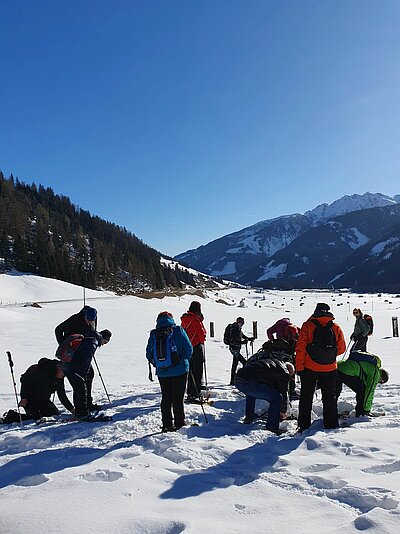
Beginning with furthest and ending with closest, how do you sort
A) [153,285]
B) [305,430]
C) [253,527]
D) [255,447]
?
[153,285]
[305,430]
[255,447]
[253,527]

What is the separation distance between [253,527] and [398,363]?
12897 millimetres

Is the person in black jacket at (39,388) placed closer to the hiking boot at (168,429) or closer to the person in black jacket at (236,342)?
the hiking boot at (168,429)

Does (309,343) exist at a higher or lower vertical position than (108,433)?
higher

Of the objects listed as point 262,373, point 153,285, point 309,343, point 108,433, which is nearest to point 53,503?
point 108,433

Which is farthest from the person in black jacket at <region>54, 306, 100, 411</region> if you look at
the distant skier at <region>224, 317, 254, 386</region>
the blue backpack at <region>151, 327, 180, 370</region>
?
the distant skier at <region>224, 317, 254, 386</region>

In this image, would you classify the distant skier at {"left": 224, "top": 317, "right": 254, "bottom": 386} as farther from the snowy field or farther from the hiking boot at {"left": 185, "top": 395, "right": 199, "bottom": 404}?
the hiking boot at {"left": 185, "top": 395, "right": 199, "bottom": 404}

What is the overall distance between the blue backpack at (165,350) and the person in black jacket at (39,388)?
219cm

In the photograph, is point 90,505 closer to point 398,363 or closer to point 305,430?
point 305,430

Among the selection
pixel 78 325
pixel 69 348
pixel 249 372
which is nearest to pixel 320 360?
pixel 249 372

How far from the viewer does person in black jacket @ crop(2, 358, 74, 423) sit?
25.0 ft

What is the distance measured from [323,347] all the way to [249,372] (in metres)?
1.25

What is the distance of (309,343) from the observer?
629 cm

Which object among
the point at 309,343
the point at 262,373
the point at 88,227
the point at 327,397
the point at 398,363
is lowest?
the point at 398,363

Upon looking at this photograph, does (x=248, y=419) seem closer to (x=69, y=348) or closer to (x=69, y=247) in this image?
(x=69, y=348)
